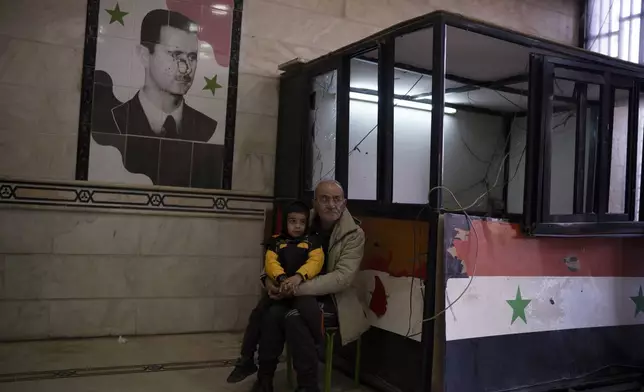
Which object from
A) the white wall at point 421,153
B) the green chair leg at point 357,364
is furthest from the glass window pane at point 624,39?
the green chair leg at point 357,364

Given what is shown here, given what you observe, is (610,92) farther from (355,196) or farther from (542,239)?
(355,196)

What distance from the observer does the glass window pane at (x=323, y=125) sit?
12.6ft

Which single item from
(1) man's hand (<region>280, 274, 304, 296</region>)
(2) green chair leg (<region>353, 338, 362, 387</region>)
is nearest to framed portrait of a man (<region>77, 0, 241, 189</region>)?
(1) man's hand (<region>280, 274, 304, 296</region>)

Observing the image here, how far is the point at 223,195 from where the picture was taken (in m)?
4.19

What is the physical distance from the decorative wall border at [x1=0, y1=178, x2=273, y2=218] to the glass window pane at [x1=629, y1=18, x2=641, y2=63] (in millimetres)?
3722

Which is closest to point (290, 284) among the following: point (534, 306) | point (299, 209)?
point (299, 209)

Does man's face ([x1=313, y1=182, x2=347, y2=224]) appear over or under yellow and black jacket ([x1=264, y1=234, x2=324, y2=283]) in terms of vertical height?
over

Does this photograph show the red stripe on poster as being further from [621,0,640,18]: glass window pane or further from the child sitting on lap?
[621,0,640,18]: glass window pane

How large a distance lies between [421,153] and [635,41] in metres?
2.34

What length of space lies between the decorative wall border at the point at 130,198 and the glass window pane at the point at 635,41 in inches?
147

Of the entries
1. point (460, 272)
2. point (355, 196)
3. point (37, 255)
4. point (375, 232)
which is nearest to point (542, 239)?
point (460, 272)

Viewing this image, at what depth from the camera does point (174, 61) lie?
4.03m

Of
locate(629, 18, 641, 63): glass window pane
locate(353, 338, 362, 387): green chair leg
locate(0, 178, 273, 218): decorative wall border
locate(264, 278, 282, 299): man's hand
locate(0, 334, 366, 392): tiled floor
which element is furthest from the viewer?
locate(629, 18, 641, 63): glass window pane

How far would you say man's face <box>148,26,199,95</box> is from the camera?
3979 millimetres
